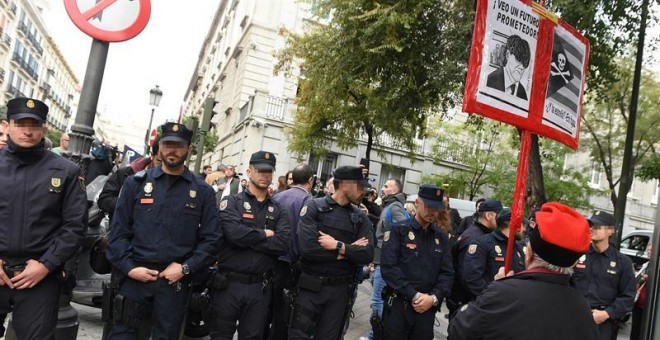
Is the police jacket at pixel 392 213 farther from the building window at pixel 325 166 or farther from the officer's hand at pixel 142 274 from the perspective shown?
the building window at pixel 325 166

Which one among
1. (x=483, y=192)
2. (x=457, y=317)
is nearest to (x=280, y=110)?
(x=483, y=192)

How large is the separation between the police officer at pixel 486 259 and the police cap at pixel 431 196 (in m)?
0.61

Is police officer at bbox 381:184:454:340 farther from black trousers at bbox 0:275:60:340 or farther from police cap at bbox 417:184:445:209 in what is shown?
black trousers at bbox 0:275:60:340

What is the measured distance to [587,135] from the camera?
2416cm

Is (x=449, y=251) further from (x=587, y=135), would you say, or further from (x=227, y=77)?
(x=227, y=77)

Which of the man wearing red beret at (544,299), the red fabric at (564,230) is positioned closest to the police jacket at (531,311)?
the man wearing red beret at (544,299)

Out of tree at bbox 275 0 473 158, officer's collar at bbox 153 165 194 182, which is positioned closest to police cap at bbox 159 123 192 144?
officer's collar at bbox 153 165 194 182

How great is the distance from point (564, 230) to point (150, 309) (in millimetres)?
3068

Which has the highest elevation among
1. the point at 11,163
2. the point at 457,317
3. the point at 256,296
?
the point at 11,163

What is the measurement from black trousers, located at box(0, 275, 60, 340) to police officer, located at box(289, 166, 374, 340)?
196 cm

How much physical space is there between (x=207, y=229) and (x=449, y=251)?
2.34 m

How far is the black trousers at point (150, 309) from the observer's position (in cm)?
396

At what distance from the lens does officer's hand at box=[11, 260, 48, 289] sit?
11.7 feet

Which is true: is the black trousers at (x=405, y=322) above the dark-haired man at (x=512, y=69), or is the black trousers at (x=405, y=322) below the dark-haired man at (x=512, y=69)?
below
